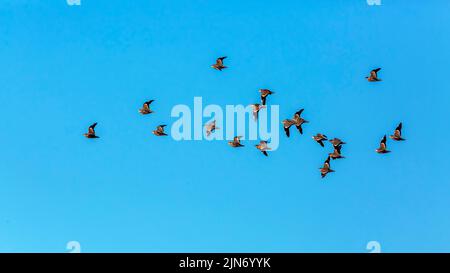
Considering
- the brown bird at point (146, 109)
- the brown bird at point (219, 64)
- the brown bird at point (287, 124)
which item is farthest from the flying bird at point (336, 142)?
the brown bird at point (146, 109)

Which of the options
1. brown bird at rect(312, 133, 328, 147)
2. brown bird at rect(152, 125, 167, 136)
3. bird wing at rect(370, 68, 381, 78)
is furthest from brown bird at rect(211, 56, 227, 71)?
bird wing at rect(370, 68, 381, 78)

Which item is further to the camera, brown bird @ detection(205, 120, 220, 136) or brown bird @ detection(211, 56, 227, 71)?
brown bird @ detection(211, 56, 227, 71)

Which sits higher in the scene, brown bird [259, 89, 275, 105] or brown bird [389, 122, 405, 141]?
brown bird [259, 89, 275, 105]

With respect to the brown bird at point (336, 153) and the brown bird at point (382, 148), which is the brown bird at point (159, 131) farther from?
the brown bird at point (382, 148)

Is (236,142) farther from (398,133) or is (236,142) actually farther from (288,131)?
(398,133)

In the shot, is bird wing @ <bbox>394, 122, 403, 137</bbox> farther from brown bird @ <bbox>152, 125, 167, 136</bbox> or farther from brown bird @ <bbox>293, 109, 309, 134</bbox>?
brown bird @ <bbox>152, 125, 167, 136</bbox>

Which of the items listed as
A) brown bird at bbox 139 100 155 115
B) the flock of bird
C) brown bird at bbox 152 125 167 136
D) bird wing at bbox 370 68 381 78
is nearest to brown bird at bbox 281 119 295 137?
the flock of bird

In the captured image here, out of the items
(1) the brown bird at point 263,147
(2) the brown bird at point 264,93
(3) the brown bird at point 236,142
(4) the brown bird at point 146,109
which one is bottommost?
(1) the brown bird at point 263,147

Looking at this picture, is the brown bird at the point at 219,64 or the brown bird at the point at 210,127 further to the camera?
the brown bird at the point at 219,64

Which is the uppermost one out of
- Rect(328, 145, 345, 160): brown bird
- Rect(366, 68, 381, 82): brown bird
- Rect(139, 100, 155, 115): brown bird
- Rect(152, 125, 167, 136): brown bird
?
Rect(366, 68, 381, 82): brown bird

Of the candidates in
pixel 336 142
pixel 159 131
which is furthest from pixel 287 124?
pixel 159 131

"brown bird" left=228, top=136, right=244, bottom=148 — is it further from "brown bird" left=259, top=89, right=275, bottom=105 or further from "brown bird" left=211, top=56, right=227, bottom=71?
"brown bird" left=211, top=56, right=227, bottom=71

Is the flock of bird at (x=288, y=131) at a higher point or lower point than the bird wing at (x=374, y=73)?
lower
